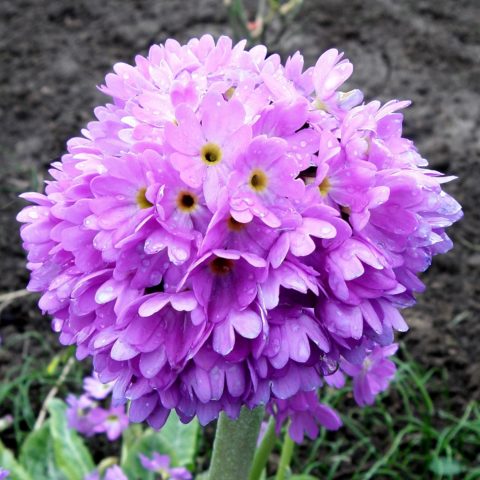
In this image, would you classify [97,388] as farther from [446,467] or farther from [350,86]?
[350,86]

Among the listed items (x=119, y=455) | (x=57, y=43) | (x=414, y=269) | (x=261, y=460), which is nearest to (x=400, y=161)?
(x=414, y=269)

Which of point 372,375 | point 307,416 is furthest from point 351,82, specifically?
point 307,416

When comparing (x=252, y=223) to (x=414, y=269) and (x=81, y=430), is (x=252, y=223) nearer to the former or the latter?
(x=414, y=269)

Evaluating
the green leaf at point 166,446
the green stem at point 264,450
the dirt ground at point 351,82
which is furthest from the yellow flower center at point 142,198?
the dirt ground at point 351,82

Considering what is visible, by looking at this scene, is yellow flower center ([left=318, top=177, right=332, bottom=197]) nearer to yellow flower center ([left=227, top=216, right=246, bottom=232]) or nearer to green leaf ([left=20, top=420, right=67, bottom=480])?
yellow flower center ([left=227, top=216, right=246, bottom=232])

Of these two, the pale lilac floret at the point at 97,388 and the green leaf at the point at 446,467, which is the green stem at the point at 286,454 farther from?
the green leaf at the point at 446,467
